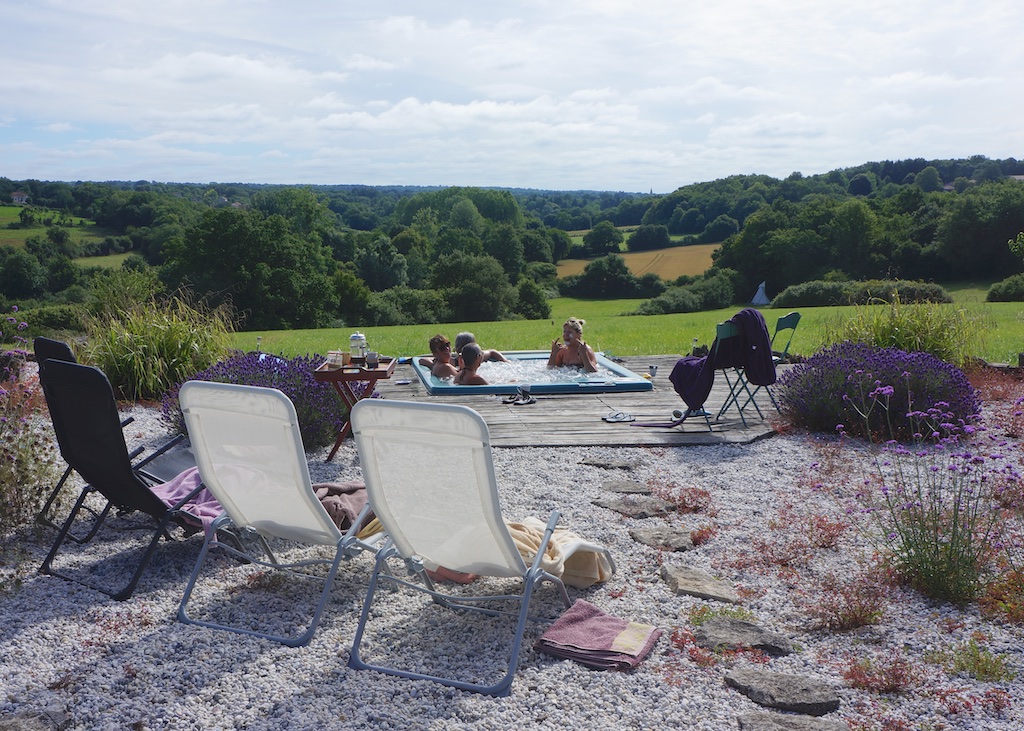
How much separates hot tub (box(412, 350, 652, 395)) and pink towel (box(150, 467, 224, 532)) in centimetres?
467

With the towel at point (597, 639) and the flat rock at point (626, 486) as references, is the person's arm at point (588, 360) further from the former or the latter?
the towel at point (597, 639)

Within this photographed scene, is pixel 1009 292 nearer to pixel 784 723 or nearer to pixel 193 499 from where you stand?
pixel 784 723

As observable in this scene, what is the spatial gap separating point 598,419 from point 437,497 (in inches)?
191

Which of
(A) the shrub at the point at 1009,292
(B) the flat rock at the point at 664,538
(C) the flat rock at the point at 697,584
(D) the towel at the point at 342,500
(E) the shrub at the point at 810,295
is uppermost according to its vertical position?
(D) the towel at the point at 342,500

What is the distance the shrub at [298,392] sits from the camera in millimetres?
6645

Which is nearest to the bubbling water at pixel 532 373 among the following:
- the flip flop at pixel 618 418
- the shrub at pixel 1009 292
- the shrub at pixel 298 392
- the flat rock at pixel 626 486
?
the flip flop at pixel 618 418

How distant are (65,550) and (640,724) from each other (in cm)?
337

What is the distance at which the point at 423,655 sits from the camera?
134 inches

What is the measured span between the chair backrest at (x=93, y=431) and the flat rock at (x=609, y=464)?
332 centimetres

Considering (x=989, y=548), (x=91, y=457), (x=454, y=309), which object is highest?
(x=91, y=457)

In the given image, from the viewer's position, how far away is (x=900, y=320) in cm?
983

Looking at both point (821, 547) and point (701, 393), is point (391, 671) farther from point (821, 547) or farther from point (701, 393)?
point (701, 393)

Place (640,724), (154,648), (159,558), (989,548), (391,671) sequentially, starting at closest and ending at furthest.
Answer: (640,724)
(391,671)
(154,648)
(989,548)
(159,558)

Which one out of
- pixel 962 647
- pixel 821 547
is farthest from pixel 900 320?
pixel 962 647
